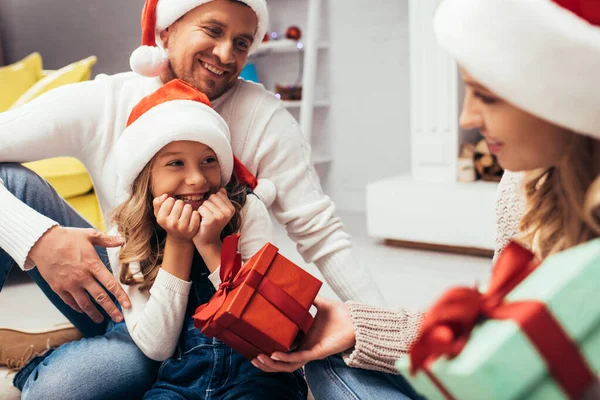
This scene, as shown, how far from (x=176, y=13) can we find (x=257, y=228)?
0.48m

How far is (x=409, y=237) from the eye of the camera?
8.73 ft

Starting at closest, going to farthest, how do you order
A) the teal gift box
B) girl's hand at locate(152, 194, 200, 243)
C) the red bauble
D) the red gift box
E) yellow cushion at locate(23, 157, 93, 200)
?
the teal gift box → the red gift box → girl's hand at locate(152, 194, 200, 243) → yellow cushion at locate(23, 157, 93, 200) → the red bauble

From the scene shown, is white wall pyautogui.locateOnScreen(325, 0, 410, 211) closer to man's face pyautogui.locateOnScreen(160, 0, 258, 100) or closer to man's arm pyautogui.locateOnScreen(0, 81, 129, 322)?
man's face pyautogui.locateOnScreen(160, 0, 258, 100)

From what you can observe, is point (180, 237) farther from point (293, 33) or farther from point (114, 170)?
point (293, 33)

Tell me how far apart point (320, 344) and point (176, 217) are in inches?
12.9

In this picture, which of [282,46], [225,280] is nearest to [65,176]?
[282,46]

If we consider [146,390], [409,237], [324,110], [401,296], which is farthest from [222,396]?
[324,110]

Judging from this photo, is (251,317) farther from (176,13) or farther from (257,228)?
(176,13)

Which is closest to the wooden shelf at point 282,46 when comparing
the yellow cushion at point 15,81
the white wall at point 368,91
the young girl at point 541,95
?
the white wall at point 368,91

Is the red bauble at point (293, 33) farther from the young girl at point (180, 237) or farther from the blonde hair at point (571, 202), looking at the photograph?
the blonde hair at point (571, 202)

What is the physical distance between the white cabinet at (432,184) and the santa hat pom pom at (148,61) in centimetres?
160

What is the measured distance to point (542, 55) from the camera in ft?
1.84

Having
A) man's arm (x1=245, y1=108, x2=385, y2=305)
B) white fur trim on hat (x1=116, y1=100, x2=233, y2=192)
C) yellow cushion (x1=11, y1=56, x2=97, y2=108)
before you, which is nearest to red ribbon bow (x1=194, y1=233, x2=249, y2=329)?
white fur trim on hat (x1=116, y1=100, x2=233, y2=192)

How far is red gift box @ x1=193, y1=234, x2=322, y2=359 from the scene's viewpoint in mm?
868
